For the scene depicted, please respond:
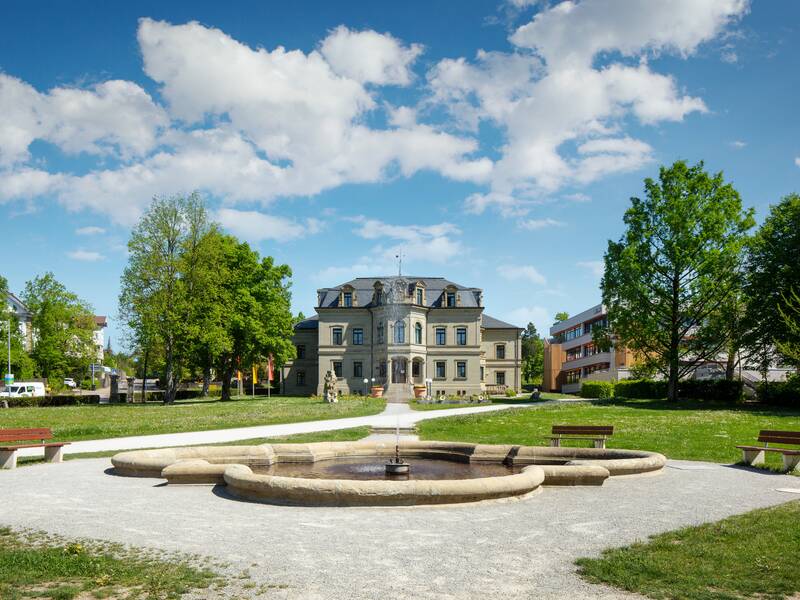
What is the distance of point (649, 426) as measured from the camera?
25094mm

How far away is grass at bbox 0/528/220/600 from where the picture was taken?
19.7 ft

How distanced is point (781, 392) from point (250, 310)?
39810 millimetres

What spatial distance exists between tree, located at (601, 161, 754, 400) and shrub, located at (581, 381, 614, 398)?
1106 cm

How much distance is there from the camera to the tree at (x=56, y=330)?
205 ft

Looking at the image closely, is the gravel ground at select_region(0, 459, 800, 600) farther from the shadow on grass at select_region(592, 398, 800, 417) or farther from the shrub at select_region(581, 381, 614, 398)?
the shrub at select_region(581, 381, 614, 398)

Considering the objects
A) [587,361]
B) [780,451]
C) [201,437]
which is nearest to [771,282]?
[780,451]

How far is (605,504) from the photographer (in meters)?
10.7

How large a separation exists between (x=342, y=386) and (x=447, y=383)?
1075cm

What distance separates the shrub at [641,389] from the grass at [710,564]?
43.6 metres

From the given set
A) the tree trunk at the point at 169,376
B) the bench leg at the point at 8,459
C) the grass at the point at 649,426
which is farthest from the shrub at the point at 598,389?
the bench leg at the point at 8,459

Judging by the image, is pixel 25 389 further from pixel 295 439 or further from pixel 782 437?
pixel 782 437

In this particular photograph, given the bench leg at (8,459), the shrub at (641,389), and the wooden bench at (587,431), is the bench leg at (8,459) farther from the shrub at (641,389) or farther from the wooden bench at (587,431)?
the shrub at (641,389)

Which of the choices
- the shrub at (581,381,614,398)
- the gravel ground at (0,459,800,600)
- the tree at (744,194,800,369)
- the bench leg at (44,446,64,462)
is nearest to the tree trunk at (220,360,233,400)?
the shrub at (581,381,614,398)

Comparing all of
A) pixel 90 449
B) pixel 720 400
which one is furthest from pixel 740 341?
pixel 90 449
